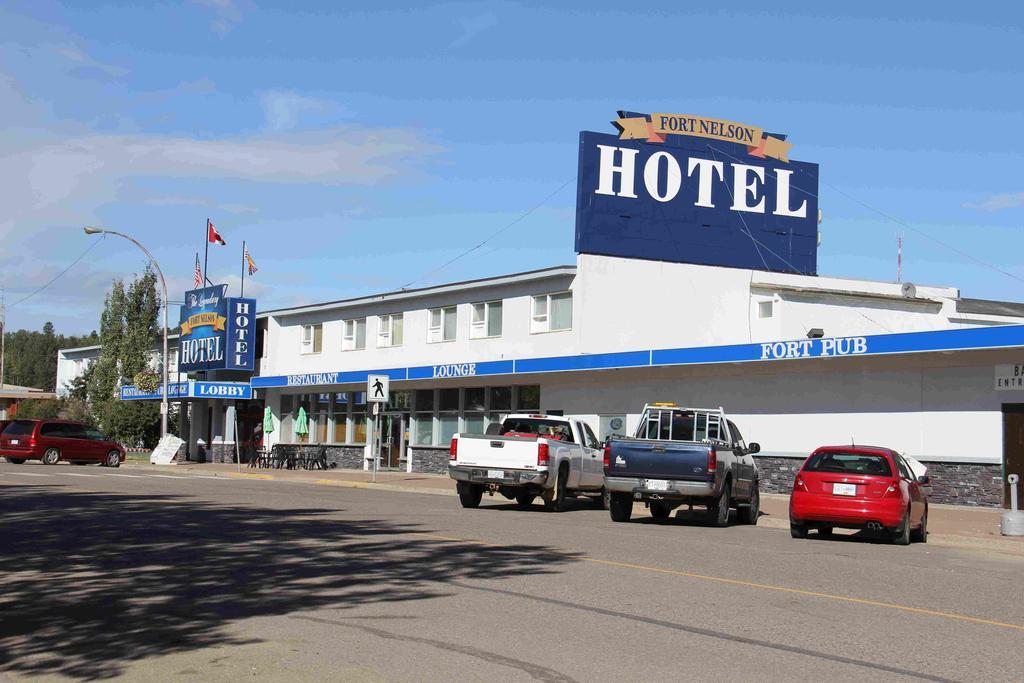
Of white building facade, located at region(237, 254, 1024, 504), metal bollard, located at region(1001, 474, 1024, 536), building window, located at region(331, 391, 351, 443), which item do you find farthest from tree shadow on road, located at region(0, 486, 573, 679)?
building window, located at region(331, 391, 351, 443)

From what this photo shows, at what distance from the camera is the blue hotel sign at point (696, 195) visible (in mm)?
41438

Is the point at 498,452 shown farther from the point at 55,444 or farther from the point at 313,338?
the point at 313,338

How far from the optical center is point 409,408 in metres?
Result: 47.5

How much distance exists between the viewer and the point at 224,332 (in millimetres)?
55094

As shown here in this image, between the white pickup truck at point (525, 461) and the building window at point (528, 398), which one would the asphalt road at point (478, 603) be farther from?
the building window at point (528, 398)

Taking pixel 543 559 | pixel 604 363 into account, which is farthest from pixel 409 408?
pixel 543 559

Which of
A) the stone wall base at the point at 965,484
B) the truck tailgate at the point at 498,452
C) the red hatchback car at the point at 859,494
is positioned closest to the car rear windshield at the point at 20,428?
the truck tailgate at the point at 498,452

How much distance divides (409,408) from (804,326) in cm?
1573

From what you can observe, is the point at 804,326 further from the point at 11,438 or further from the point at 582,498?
the point at 11,438

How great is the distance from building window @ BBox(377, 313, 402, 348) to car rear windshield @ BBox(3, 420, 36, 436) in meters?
13.8

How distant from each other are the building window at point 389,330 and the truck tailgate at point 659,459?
2705cm

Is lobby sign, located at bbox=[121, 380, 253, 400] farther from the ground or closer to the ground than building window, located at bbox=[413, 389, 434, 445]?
farther from the ground

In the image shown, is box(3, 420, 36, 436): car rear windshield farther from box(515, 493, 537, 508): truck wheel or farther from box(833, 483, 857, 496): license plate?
box(833, 483, 857, 496): license plate

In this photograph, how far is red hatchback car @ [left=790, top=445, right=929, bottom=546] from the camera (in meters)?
19.1
